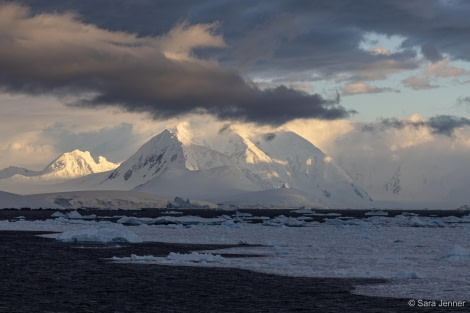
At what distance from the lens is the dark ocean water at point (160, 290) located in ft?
83.6

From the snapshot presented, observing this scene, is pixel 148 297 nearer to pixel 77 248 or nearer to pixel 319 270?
pixel 319 270

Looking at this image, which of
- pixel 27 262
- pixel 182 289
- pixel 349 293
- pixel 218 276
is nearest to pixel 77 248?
pixel 27 262

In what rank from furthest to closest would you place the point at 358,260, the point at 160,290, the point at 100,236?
the point at 100,236, the point at 358,260, the point at 160,290

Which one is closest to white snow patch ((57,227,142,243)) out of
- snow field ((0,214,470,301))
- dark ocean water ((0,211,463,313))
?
snow field ((0,214,470,301))

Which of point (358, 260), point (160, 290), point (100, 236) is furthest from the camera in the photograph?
point (100, 236)

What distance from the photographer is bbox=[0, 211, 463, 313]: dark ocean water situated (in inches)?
1003

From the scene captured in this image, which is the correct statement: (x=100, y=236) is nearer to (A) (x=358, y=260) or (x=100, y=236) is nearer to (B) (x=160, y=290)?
(A) (x=358, y=260)

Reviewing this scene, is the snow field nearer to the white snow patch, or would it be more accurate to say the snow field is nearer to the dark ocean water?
the white snow patch

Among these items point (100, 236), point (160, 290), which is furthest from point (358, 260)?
point (100, 236)

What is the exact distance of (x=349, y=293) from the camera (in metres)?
28.9

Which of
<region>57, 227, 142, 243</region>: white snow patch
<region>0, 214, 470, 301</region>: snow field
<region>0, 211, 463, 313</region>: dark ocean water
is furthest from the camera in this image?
<region>57, 227, 142, 243</region>: white snow patch

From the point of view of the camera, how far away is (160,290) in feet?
95.9

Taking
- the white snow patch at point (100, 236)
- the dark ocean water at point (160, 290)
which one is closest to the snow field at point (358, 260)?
the white snow patch at point (100, 236)

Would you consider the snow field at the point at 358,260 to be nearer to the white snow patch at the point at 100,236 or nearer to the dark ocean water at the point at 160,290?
the white snow patch at the point at 100,236
